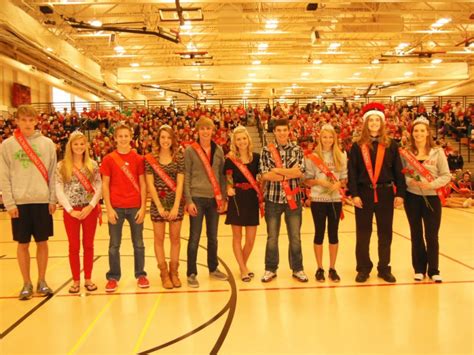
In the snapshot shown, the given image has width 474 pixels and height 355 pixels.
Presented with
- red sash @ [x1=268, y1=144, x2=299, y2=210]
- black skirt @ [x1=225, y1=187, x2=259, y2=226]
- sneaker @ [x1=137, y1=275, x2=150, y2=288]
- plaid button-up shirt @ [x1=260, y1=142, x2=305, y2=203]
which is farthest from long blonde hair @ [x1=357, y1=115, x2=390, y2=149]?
sneaker @ [x1=137, y1=275, x2=150, y2=288]

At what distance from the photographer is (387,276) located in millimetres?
4461

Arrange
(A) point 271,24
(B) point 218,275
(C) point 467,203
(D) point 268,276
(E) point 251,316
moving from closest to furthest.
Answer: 1. (E) point 251,316
2. (D) point 268,276
3. (B) point 218,275
4. (C) point 467,203
5. (A) point 271,24

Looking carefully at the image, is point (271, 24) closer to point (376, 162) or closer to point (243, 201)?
point (376, 162)

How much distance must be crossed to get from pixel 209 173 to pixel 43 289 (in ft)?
6.50

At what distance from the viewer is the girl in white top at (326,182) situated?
4.36m

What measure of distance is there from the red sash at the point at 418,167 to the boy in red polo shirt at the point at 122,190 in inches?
103

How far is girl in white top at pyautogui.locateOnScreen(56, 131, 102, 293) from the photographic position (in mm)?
4168

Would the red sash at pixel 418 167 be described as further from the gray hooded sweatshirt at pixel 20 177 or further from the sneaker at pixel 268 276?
the gray hooded sweatshirt at pixel 20 177

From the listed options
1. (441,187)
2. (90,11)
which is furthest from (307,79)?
(441,187)

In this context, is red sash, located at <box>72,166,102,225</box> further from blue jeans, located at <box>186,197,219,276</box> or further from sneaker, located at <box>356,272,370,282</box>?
sneaker, located at <box>356,272,370,282</box>

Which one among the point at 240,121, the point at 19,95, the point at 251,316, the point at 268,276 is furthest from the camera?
the point at 19,95

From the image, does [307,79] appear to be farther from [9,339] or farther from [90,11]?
[9,339]

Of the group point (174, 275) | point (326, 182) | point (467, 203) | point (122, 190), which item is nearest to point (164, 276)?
point (174, 275)

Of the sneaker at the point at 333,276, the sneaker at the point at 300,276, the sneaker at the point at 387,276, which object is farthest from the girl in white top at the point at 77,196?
the sneaker at the point at 387,276
